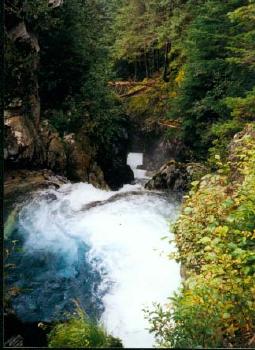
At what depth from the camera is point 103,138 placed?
52.0ft

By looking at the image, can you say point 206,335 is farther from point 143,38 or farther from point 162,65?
point 162,65

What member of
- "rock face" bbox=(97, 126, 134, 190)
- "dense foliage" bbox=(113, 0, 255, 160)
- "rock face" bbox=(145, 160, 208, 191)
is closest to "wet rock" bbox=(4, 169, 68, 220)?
"rock face" bbox=(145, 160, 208, 191)

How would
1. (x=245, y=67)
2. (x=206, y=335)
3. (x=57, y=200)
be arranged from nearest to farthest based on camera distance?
1. (x=206, y=335)
2. (x=57, y=200)
3. (x=245, y=67)

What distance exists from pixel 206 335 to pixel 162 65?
26.2 meters

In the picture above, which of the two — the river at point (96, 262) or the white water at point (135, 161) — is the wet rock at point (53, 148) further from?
the white water at point (135, 161)

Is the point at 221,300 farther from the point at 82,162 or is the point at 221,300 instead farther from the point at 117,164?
the point at 117,164

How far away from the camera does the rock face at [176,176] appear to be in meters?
12.9

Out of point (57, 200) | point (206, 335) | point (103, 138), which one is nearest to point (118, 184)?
point (103, 138)

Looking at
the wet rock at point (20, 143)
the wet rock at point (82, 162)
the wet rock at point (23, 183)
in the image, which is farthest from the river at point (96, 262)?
the wet rock at point (82, 162)

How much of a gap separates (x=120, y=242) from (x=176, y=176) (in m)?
6.10

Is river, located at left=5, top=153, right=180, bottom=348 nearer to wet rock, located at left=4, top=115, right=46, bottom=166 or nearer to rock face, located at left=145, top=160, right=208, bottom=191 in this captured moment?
wet rock, located at left=4, top=115, right=46, bottom=166

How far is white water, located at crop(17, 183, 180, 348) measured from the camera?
581 cm

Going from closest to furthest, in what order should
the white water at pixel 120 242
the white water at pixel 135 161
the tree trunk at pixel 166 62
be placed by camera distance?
the white water at pixel 120 242, the white water at pixel 135 161, the tree trunk at pixel 166 62

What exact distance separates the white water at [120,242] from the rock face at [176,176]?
1.86 metres
